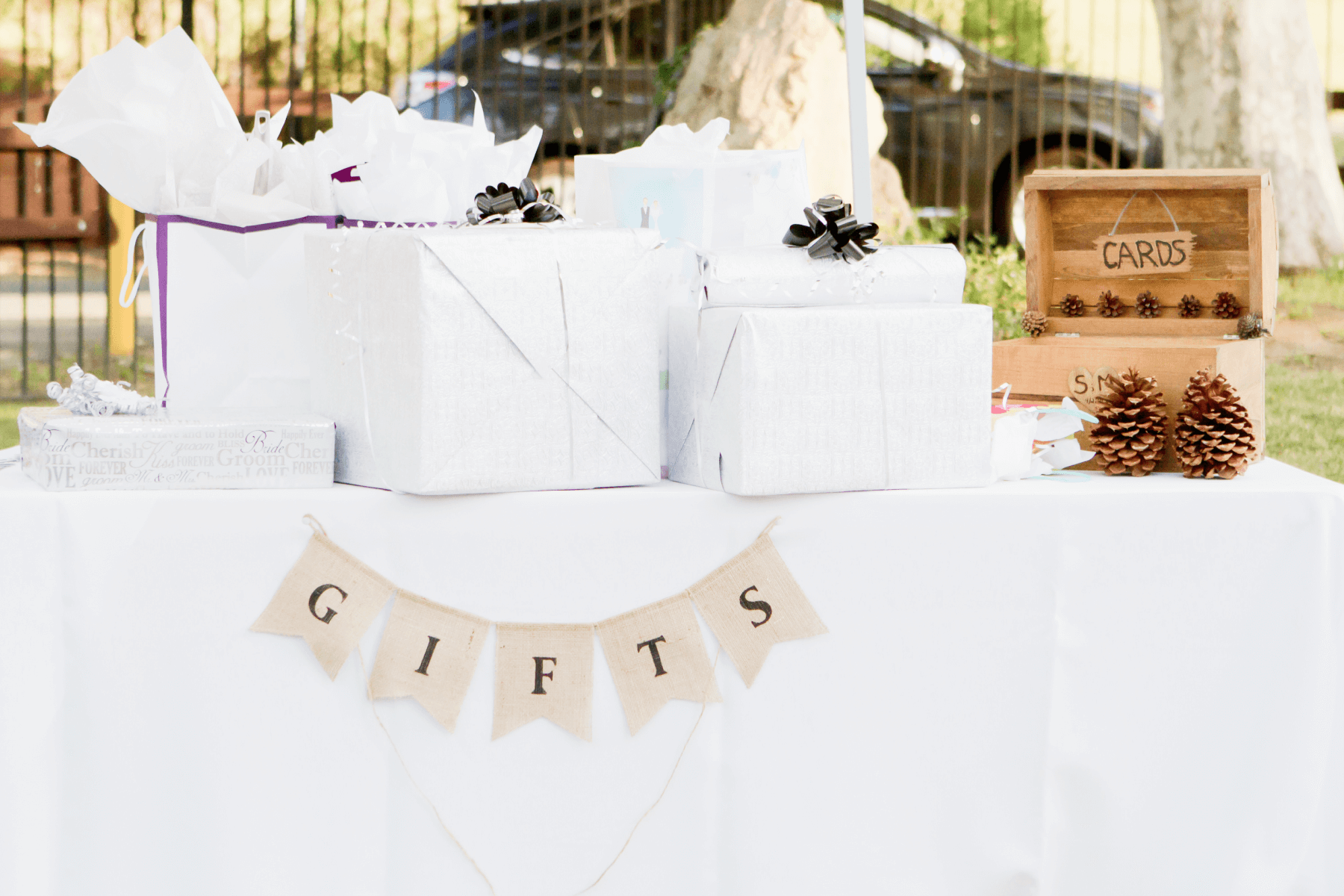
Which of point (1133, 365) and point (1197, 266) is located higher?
point (1197, 266)

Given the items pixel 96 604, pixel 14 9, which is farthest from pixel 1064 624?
pixel 14 9

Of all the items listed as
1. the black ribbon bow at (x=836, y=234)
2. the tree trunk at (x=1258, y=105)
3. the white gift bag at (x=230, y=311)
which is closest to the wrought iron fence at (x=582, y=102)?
the tree trunk at (x=1258, y=105)

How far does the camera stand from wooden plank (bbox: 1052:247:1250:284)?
1.70 metres

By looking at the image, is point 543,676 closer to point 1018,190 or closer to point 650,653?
point 650,653

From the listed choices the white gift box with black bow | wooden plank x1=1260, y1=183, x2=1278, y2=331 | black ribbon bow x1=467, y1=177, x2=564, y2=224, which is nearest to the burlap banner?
the white gift box with black bow

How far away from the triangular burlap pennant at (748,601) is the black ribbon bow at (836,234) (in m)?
0.29

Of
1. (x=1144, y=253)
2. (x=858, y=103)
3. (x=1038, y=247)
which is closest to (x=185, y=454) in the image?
(x=858, y=103)

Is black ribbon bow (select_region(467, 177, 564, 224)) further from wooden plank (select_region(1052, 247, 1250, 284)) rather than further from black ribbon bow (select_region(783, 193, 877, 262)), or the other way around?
wooden plank (select_region(1052, 247, 1250, 284))

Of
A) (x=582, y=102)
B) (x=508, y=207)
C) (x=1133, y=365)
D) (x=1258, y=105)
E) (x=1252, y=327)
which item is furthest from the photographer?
(x=582, y=102)

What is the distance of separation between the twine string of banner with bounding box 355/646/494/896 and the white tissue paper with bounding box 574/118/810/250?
1.77ft

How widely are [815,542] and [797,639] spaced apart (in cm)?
10

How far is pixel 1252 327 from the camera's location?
1.61 meters

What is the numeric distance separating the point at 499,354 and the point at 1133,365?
0.76m

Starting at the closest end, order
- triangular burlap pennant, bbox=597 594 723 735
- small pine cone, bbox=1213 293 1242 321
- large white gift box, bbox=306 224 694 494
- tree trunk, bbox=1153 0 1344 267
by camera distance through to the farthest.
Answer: large white gift box, bbox=306 224 694 494 → triangular burlap pennant, bbox=597 594 723 735 → small pine cone, bbox=1213 293 1242 321 → tree trunk, bbox=1153 0 1344 267
